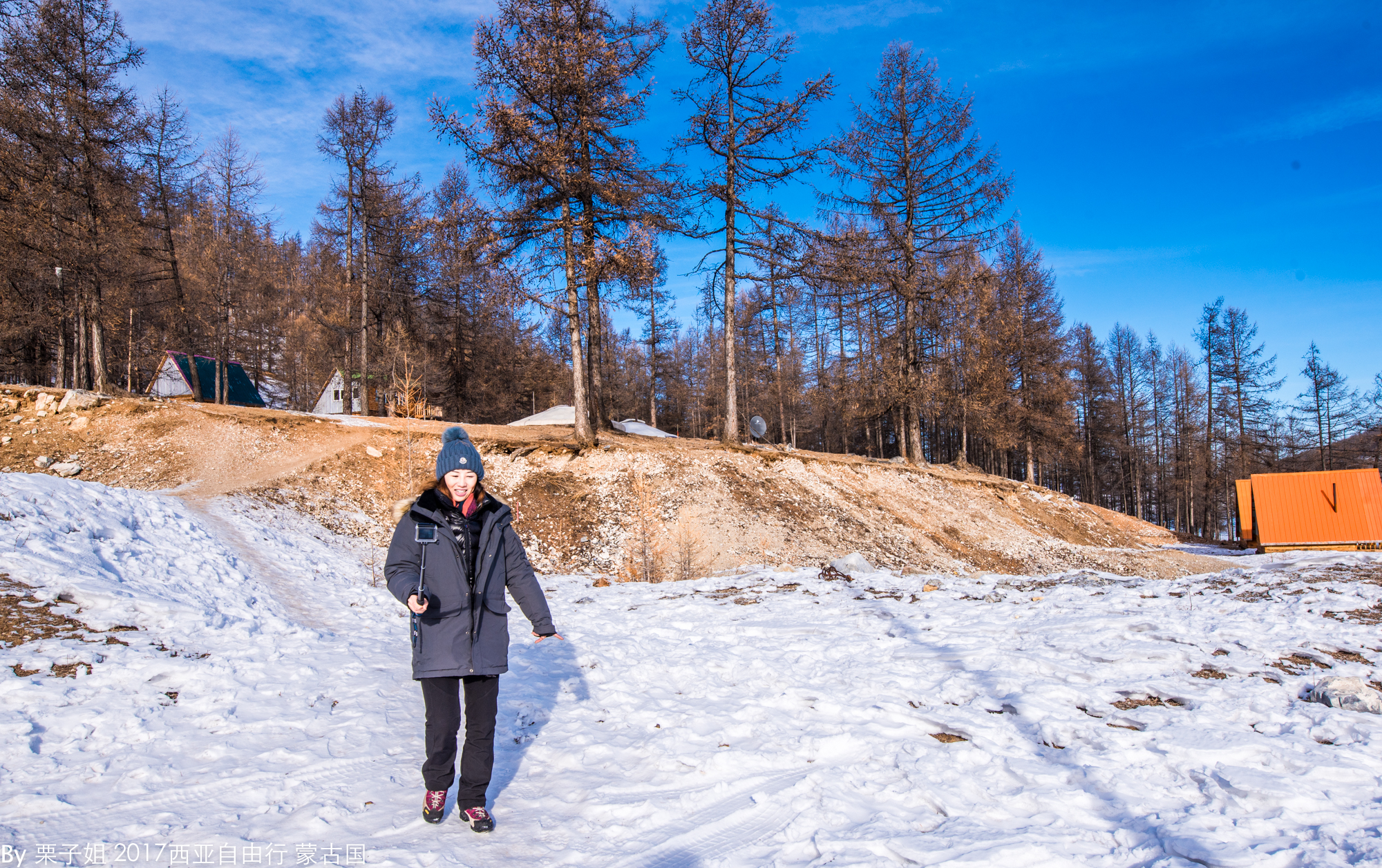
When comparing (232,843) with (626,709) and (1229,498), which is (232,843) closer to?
(626,709)

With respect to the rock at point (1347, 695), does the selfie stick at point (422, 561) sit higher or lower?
A: higher

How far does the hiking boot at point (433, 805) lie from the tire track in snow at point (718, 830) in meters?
0.99

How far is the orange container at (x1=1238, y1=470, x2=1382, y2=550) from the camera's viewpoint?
17.3 m

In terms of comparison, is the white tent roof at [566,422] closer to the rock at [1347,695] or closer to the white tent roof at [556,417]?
the white tent roof at [556,417]

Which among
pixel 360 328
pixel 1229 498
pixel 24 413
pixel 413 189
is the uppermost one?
pixel 413 189

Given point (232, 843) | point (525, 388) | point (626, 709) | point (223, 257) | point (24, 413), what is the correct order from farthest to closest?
point (525, 388) → point (223, 257) → point (24, 413) → point (626, 709) → point (232, 843)

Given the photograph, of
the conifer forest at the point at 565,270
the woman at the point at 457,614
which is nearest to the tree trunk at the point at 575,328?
the conifer forest at the point at 565,270

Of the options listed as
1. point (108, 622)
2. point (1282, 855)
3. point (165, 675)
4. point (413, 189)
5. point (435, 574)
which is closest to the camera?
point (1282, 855)

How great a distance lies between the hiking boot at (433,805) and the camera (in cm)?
315

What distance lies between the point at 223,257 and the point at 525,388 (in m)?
17.1

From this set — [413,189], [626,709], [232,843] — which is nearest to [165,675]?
[232,843]

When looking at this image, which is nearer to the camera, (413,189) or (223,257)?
(413,189)

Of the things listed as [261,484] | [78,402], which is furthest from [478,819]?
[78,402]

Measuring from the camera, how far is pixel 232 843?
2820 mm
